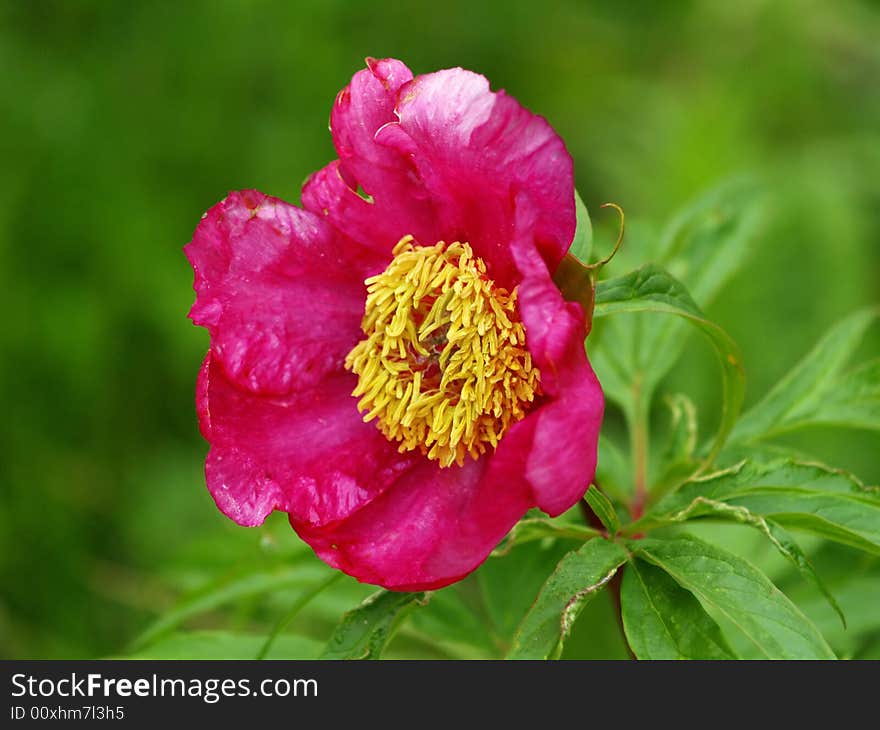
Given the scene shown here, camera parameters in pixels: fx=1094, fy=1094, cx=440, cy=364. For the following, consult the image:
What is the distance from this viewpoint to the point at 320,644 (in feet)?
5.34

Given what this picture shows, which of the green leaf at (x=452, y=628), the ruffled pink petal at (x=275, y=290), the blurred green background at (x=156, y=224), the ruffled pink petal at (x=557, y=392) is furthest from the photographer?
the blurred green background at (x=156, y=224)

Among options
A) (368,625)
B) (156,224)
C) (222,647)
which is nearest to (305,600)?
(368,625)

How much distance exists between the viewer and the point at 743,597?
117cm

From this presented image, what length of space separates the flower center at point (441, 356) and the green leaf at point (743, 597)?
25 centimetres

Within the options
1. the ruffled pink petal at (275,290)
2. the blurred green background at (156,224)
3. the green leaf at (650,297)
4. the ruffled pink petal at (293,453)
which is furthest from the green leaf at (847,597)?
the blurred green background at (156,224)

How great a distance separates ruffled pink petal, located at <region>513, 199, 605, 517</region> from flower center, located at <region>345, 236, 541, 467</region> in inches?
5.4

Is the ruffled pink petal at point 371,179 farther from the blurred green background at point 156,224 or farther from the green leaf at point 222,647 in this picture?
the blurred green background at point 156,224

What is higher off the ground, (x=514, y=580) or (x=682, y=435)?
(x=682, y=435)

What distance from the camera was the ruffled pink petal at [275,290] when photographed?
4.51ft

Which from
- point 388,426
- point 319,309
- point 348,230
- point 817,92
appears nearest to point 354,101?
point 348,230

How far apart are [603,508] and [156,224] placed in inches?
87.9

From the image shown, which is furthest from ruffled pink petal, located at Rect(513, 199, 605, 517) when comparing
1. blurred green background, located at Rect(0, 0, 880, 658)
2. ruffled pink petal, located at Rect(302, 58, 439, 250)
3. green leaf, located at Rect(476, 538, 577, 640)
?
blurred green background, located at Rect(0, 0, 880, 658)

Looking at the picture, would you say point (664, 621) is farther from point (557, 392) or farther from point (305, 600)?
point (305, 600)

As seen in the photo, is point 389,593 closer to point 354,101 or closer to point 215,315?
point 215,315
